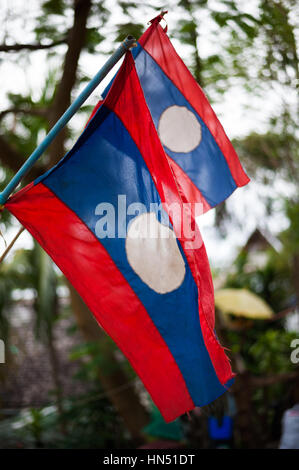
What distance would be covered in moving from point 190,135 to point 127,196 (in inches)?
39.9

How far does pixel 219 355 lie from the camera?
274cm

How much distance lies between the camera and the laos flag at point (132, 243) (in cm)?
276

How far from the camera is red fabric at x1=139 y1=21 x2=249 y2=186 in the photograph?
328cm

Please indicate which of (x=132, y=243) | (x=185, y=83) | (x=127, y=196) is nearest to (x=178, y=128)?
(x=185, y=83)

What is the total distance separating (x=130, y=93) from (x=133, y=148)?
1.09 ft

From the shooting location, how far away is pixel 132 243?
281 centimetres

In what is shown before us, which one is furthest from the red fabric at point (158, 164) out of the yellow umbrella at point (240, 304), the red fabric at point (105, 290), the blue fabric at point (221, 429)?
the yellow umbrella at point (240, 304)

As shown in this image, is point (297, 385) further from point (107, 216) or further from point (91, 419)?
point (107, 216)

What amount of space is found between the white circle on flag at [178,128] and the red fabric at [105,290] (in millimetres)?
1131

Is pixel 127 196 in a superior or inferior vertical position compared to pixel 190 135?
inferior

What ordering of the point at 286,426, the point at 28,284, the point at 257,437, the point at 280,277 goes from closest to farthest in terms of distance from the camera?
the point at 286,426, the point at 257,437, the point at 28,284, the point at 280,277

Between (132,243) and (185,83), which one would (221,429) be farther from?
(185,83)

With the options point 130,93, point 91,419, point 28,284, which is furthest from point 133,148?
point 28,284

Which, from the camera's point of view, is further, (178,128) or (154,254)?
(178,128)
